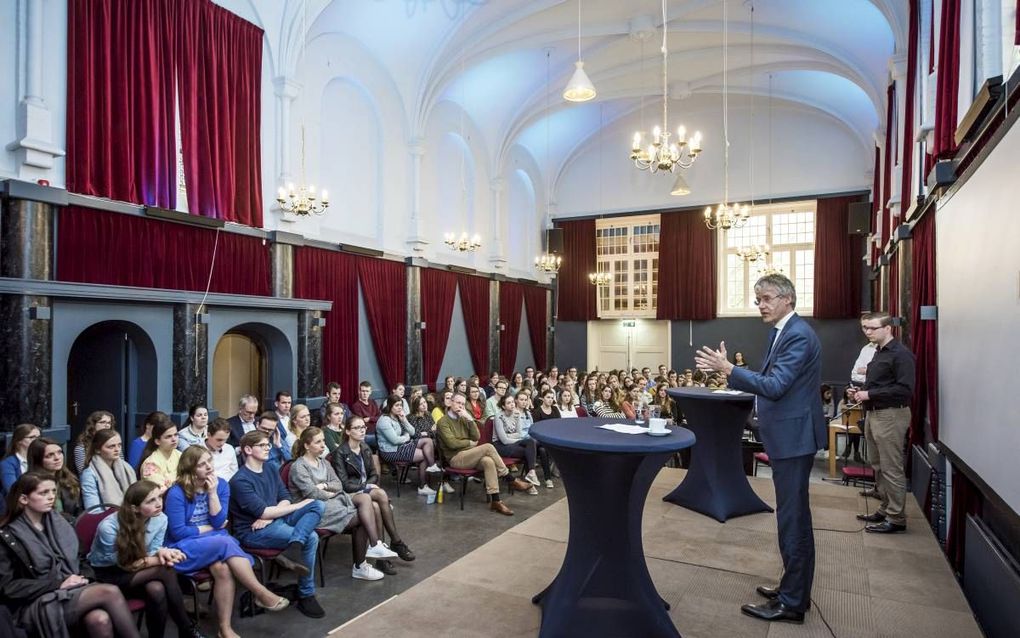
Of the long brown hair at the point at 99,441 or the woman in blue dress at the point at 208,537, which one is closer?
the woman in blue dress at the point at 208,537

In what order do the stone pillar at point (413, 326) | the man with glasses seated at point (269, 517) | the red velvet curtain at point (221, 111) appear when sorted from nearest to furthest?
1. the man with glasses seated at point (269, 517)
2. the red velvet curtain at point (221, 111)
3. the stone pillar at point (413, 326)

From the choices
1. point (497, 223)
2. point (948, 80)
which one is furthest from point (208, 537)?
point (497, 223)

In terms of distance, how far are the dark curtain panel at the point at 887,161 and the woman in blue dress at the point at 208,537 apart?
1000cm

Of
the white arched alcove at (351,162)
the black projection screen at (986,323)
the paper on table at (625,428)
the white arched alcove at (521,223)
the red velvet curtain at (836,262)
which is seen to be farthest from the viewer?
the white arched alcove at (521,223)

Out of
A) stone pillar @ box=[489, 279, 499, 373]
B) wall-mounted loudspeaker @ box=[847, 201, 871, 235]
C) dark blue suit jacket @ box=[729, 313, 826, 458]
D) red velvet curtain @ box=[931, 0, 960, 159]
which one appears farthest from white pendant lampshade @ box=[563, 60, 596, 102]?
wall-mounted loudspeaker @ box=[847, 201, 871, 235]

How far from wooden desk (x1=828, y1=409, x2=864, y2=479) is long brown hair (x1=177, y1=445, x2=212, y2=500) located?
23.2 ft

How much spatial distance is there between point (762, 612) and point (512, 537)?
5.51 ft

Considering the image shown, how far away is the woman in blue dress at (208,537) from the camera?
3309mm

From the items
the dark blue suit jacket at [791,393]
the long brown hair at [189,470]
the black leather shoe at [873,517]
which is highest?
the dark blue suit jacket at [791,393]

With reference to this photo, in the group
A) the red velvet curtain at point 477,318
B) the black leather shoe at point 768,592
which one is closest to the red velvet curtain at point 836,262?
the red velvet curtain at point 477,318

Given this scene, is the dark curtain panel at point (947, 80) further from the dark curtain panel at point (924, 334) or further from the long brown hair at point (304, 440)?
the long brown hair at point (304, 440)

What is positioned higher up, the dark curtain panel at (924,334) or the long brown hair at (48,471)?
the dark curtain panel at (924,334)

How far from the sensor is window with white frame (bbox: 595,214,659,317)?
16328mm

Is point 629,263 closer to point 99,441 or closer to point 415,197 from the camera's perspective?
point 415,197
